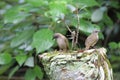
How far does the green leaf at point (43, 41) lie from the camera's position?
7.17ft

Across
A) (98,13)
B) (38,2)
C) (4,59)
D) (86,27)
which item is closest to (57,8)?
(38,2)

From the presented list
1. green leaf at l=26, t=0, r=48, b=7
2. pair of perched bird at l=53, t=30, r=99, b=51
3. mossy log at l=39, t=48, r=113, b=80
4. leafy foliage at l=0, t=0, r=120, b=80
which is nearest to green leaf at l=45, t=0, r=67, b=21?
leafy foliage at l=0, t=0, r=120, b=80

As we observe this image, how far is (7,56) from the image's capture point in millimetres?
2443

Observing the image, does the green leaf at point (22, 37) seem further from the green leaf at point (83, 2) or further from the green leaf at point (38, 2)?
the green leaf at point (83, 2)

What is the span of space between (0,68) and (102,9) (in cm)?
117

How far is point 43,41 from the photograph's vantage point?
87.0 inches

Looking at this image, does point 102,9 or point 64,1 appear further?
point 102,9

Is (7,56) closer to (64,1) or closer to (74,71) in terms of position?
(64,1)

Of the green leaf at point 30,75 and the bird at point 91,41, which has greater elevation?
the bird at point 91,41

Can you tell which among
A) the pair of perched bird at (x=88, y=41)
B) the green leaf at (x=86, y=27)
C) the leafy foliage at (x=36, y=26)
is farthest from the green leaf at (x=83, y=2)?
the pair of perched bird at (x=88, y=41)

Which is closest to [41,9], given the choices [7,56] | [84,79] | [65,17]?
[65,17]

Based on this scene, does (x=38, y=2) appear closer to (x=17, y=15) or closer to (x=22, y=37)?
(x=17, y=15)

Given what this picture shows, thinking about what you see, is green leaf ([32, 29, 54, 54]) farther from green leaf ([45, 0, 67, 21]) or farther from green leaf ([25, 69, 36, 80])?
green leaf ([25, 69, 36, 80])

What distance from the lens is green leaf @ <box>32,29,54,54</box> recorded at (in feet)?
7.17
